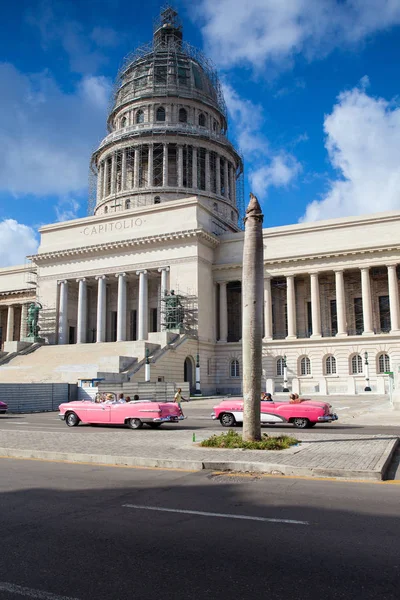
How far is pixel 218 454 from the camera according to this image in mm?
12758

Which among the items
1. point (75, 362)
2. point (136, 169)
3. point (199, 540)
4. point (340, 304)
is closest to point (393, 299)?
point (340, 304)

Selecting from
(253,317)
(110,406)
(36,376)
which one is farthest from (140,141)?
(253,317)

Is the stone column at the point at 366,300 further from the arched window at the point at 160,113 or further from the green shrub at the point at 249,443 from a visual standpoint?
the green shrub at the point at 249,443

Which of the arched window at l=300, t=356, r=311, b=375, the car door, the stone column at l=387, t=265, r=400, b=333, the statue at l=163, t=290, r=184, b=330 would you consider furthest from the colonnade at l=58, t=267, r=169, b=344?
the car door

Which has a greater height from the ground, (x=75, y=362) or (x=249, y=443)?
(x=75, y=362)

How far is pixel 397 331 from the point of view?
54.1 metres

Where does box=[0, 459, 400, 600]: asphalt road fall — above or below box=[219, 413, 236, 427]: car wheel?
below

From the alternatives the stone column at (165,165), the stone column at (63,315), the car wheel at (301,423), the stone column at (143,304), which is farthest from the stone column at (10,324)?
the car wheel at (301,423)

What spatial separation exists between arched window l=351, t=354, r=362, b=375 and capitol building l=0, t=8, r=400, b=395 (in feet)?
0.64

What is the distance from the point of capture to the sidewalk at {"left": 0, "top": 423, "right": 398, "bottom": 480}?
1089 cm

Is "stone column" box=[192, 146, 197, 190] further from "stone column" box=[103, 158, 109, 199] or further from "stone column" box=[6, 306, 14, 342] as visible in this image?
"stone column" box=[6, 306, 14, 342]

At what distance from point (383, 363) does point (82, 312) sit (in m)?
34.6

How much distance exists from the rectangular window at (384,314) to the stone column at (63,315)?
1456 inches

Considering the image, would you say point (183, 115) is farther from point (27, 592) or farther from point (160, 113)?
point (27, 592)
